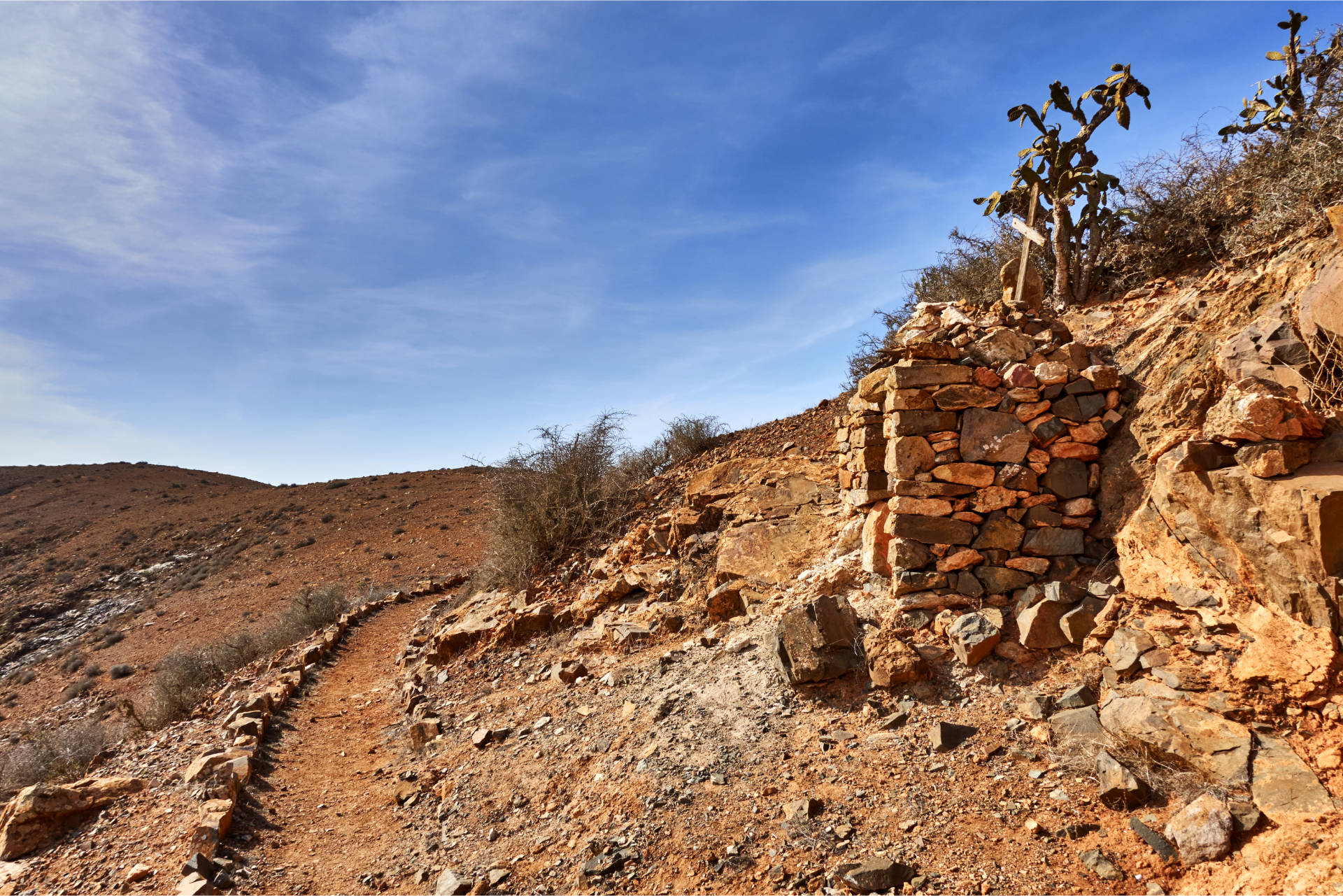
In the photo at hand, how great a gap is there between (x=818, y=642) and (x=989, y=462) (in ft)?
7.19

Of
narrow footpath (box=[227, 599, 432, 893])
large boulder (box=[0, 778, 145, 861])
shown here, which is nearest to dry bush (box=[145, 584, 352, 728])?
narrow footpath (box=[227, 599, 432, 893])

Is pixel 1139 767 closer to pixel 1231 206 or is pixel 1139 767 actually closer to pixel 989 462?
pixel 989 462

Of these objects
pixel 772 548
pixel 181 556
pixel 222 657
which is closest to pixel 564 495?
pixel 772 548

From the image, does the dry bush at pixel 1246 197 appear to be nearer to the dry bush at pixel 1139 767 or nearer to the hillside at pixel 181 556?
the dry bush at pixel 1139 767

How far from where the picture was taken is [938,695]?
5.15 m

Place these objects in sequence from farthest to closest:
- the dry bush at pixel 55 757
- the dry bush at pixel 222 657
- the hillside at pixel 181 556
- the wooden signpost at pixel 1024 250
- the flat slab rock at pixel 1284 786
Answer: the hillside at pixel 181 556 → the dry bush at pixel 222 657 → the dry bush at pixel 55 757 → the wooden signpost at pixel 1024 250 → the flat slab rock at pixel 1284 786

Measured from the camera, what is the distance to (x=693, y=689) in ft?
20.0

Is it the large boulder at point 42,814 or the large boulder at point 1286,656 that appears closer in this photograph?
the large boulder at point 1286,656

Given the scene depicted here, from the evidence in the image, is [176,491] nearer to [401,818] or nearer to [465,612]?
[465,612]

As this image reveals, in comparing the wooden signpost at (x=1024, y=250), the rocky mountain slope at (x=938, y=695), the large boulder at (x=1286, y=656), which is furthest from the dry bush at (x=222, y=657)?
the wooden signpost at (x=1024, y=250)

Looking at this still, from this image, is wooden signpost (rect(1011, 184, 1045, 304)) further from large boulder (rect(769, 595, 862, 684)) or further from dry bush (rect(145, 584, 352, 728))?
dry bush (rect(145, 584, 352, 728))

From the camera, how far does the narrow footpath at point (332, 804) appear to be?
5.17 metres

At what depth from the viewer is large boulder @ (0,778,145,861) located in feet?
18.8

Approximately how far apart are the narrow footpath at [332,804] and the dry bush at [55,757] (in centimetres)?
264
